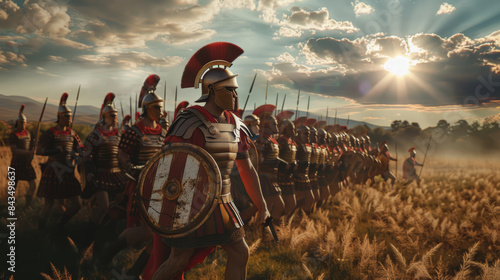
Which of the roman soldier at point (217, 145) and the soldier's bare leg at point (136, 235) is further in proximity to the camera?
the soldier's bare leg at point (136, 235)

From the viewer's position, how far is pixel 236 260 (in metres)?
3.05

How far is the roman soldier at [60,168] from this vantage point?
622 cm

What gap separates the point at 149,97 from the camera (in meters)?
5.43

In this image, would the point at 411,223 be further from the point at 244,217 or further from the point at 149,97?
the point at 149,97

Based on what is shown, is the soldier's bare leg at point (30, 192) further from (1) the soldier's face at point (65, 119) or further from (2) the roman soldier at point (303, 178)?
(2) the roman soldier at point (303, 178)

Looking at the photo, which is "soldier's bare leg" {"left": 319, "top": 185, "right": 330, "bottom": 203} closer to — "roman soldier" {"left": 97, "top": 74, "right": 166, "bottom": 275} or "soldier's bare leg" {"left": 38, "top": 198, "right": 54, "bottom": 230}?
"roman soldier" {"left": 97, "top": 74, "right": 166, "bottom": 275}

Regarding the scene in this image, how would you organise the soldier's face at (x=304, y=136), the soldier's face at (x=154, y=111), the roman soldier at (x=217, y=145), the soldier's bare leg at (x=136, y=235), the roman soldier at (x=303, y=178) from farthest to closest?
the soldier's face at (x=304, y=136) < the roman soldier at (x=303, y=178) < the soldier's face at (x=154, y=111) < the soldier's bare leg at (x=136, y=235) < the roman soldier at (x=217, y=145)

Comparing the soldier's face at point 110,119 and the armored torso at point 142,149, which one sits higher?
the soldier's face at point 110,119

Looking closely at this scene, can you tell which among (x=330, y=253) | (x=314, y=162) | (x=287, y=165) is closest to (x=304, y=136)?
(x=314, y=162)

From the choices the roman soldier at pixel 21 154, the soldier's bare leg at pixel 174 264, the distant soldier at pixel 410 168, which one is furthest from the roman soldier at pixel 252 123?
the distant soldier at pixel 410 168

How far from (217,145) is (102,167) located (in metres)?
3.87

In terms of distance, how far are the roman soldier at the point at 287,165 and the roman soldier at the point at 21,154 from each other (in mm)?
5504

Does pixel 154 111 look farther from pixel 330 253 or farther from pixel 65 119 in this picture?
pixel 330 253

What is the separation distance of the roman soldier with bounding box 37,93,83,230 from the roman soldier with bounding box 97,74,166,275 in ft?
5.73
